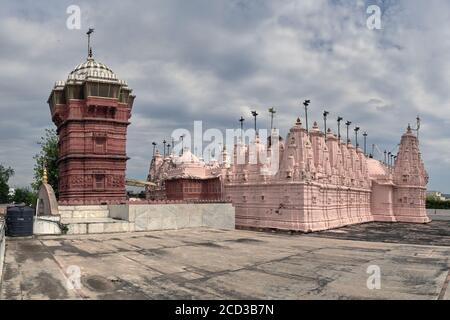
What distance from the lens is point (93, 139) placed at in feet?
123

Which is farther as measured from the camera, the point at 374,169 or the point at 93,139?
the point at 374,169

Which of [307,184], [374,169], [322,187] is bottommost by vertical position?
[322,187]

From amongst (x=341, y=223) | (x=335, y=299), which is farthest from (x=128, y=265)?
(x=341, y=223)

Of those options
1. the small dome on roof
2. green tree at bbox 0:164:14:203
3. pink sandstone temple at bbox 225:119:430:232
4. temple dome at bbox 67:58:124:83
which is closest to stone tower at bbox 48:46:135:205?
temple dome at bbox 67:58:124:83

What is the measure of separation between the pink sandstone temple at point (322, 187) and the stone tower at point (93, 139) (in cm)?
1179

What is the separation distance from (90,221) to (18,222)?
581cm

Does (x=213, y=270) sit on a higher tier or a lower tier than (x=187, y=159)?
lower

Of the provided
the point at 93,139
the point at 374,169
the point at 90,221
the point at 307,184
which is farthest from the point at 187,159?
the point at 374,169

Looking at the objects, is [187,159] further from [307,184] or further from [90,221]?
[90,221]

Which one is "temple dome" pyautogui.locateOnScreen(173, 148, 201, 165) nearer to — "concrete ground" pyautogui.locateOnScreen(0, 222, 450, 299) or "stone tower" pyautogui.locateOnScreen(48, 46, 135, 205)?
"stone tower" pyautogui.locateOnScreen(48, 46, 135, 205)

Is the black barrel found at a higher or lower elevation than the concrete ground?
higher

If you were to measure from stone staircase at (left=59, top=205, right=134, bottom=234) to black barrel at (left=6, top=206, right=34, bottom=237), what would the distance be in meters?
2.64

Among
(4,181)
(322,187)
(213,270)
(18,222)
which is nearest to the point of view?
(213,270)

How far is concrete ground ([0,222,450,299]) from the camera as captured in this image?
1096 cm
